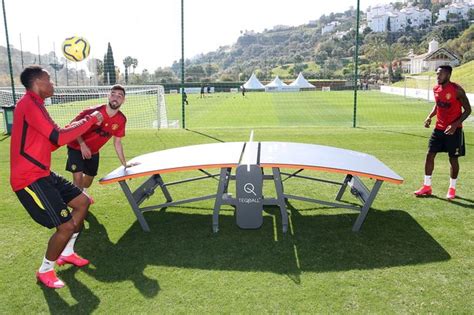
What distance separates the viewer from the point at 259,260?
4621mm

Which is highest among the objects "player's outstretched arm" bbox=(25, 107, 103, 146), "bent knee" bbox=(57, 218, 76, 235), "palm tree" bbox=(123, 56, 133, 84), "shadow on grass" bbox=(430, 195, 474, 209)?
"palm tree" bbox=(123, 56, 133, 84)

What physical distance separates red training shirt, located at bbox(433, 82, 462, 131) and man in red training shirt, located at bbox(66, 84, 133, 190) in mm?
4791

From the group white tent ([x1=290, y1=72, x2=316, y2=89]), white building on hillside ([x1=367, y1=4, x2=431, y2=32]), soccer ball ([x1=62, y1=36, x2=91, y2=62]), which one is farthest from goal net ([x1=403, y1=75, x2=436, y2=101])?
soccer ball ([x1=62, y1=36, x2=91, y2=62])

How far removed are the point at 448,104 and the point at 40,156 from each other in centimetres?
586

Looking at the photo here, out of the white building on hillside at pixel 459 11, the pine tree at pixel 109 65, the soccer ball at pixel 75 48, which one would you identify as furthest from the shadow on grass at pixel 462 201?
the pine tree at pixel 109 65

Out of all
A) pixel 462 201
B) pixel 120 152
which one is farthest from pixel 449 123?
pixel 120 152

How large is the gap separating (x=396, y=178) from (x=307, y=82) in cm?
5682

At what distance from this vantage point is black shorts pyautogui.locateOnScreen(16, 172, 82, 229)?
390 cm

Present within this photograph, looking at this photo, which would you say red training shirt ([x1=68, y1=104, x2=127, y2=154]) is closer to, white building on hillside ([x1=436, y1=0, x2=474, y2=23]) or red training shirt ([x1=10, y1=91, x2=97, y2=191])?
red training shirt ([x1=10, y1=91, x2=97, y2=191])

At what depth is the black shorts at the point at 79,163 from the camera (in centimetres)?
591

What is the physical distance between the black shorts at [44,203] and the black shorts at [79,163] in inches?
75.1

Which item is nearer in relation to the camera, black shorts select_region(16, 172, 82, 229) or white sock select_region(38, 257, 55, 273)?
black shorts select_region(16, 172, 82, 229)

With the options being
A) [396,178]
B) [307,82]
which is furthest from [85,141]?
[307,82]

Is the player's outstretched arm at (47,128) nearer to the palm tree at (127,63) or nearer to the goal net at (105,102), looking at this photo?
the goal net at (105,102)
